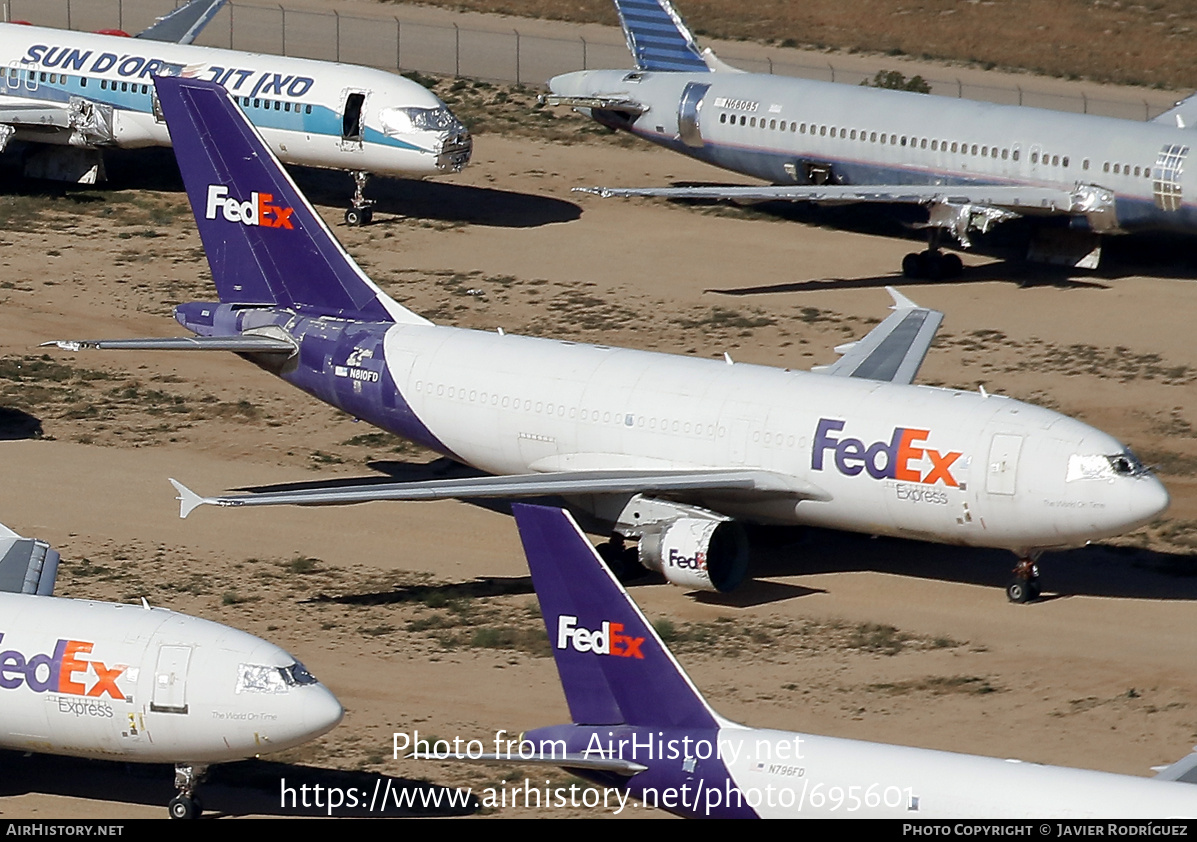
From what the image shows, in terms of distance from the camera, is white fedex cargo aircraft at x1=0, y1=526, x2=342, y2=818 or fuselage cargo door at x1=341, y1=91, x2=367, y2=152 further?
fuselage cargo door at x1=341, y1=91, x2=367, y2=152

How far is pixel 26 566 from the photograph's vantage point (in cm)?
3553

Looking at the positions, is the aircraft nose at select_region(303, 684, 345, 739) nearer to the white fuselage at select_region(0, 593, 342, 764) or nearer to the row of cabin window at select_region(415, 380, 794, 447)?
the white fuselage at select_region(0, 593, 342, 764)

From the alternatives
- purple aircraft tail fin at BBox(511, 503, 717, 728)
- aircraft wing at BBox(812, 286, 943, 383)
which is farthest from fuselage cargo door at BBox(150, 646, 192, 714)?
aircraft wing at BBox(812, 286, 943, 383)

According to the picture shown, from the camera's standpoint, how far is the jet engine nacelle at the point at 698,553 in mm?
40406

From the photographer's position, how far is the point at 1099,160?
62625mm

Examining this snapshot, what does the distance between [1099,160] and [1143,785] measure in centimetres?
4072

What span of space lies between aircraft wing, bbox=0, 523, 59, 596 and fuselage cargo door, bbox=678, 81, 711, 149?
122ft

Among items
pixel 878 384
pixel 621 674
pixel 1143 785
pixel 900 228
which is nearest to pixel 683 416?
pixel 878 384

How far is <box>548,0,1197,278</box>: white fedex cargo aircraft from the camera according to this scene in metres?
62.4

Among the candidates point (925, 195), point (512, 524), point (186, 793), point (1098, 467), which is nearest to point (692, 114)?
point (925, 195)

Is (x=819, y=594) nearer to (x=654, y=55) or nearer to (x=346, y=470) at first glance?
(x=346, y=470)

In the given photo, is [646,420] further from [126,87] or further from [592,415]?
[126,87]

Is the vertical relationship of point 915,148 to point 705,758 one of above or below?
above

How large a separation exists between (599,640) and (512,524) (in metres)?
18.6
